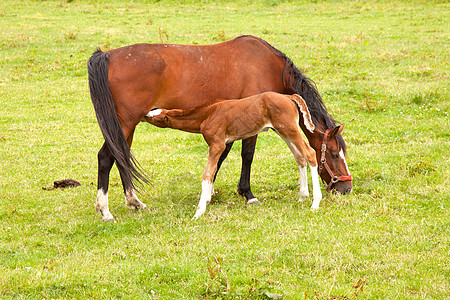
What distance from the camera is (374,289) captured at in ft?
16.1

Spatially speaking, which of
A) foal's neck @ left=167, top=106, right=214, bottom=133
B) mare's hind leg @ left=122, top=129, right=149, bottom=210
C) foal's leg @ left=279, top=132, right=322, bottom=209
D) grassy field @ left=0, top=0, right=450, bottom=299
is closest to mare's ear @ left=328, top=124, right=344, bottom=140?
foal's leg @ left=279, top=132, right=322, bottom=209

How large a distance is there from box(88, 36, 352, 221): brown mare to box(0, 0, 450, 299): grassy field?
50 cm

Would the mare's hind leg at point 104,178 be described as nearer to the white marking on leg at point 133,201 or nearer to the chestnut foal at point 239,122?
the white marking on leg at point 133,201

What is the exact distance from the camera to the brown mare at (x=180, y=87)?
700 cm

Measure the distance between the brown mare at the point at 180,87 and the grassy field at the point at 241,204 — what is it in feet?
1.65

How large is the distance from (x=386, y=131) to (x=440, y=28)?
1223 cm

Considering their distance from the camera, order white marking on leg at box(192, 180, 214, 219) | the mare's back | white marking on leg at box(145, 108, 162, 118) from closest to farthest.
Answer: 1. white marking on leg at box(145, 108, 162, 118)
2. white marking on leg at box(192, 180, 214, 219)
3. the mare's back

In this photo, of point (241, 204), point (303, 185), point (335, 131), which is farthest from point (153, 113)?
point (335, 131)

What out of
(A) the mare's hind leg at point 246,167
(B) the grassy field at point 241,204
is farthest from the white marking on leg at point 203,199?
(A) the mare's hind leg at point 246,167

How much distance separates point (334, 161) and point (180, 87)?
2.52 meters

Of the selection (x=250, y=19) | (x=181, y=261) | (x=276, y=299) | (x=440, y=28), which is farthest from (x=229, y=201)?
(x=250, y=19)

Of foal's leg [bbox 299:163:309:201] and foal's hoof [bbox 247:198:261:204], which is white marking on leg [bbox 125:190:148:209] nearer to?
foal's hoof [bbox 247:198:261:204]

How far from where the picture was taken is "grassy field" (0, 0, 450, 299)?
16.8ft

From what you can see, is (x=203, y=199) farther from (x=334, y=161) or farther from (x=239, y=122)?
(x=334, y=161)
